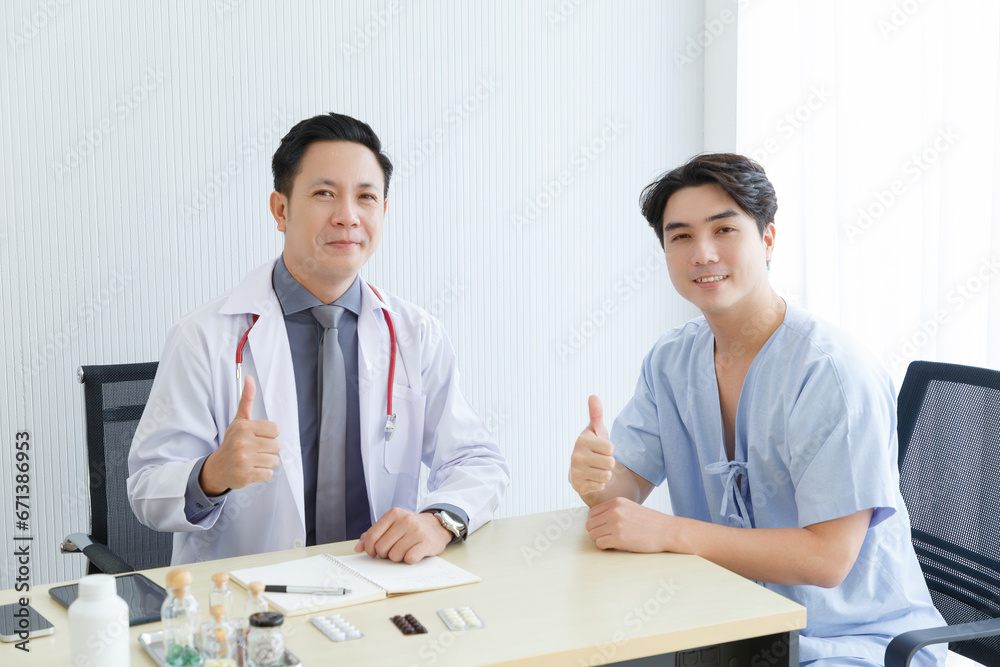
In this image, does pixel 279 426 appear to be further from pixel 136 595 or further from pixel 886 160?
pixel 886 160

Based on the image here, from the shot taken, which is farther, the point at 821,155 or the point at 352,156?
the point at 821,155

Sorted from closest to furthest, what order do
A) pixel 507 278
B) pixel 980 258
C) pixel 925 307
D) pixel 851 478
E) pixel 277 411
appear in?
pixel 851 478 < pixel 277 411 < pixel 980 258 < pixel 925 307 < pixel 507 278

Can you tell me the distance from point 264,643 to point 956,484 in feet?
4.47

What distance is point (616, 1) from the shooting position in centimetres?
321

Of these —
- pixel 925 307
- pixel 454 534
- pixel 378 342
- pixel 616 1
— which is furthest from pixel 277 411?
pixel 616 1

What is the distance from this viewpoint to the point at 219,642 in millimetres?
1107

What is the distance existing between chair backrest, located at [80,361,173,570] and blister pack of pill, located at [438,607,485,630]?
1.12 meters

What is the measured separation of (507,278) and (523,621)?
1.93 metres

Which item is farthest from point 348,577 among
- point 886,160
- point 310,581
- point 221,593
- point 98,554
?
point 886,160

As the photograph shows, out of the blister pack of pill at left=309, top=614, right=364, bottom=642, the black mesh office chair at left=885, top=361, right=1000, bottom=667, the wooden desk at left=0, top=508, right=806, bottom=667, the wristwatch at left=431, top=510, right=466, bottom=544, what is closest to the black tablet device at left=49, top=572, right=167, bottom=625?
the wooden desk at left=0, top=508, right=806, bottom=667

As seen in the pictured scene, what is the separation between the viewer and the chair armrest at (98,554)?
180cm

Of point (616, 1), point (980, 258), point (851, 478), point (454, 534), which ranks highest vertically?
point (616, 1)

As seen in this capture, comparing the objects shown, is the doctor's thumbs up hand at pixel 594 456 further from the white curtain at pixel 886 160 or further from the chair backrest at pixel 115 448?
the white curtain at pixel 886 160

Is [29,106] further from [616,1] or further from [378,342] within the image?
[616,1]
